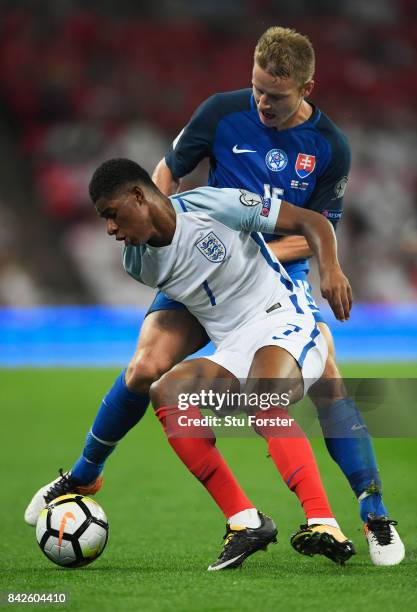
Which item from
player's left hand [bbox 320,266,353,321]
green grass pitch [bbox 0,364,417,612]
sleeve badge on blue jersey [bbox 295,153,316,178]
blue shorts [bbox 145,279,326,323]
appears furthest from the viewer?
sleeve badge on blue jersey [bbox 295,153,316,178]

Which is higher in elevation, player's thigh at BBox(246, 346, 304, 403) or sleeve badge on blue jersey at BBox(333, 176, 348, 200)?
sleeve badge on blue jersey at BBox(333, 176, 348, 200)

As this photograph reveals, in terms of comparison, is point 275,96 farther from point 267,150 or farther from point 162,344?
point 162,344

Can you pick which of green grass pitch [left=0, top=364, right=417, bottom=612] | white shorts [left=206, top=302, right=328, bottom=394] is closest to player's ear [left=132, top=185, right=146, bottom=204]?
white shorts [left=206, top=302, right=328, bottom=394]

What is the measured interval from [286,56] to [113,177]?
2.96 ft

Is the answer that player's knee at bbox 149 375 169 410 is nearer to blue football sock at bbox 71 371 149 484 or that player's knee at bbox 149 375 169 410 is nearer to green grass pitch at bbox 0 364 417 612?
blue football sock at bbox 71 371 149 484

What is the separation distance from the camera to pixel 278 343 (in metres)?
3.81

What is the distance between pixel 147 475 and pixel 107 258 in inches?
416

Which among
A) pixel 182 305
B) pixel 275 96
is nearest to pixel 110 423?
pixel 182 305

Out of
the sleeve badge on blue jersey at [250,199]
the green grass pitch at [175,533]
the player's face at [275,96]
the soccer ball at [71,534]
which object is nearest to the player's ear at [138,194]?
the sleeve badge on blue jersey at [250,199]

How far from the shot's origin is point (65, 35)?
714 inches

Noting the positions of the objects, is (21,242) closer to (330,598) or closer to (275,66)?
(275,66)

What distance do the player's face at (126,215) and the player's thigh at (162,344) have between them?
0.53 metres

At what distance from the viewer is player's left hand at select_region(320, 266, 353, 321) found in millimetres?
3662

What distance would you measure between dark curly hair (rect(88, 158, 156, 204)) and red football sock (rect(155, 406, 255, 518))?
31.9 inches
